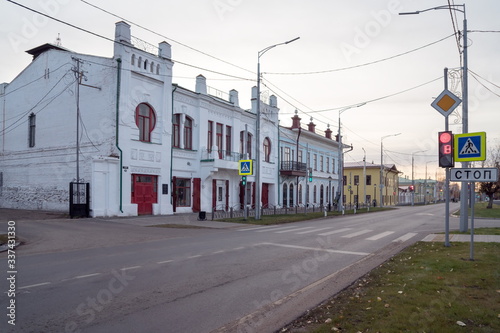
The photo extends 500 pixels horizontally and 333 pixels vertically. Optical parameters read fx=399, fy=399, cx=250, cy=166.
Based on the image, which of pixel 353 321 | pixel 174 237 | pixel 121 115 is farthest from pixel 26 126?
pixel 353 321

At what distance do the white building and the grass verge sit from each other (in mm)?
18056

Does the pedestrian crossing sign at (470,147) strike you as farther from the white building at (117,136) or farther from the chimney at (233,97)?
the chimney at (233,97)

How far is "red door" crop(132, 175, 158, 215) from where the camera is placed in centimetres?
2610

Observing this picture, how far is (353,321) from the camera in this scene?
5102 millimetres

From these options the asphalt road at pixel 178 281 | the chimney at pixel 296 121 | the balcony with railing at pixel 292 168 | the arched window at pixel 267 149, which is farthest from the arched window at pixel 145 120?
the chimney at pixel 296 121

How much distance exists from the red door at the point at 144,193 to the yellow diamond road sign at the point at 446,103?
63.7 feet

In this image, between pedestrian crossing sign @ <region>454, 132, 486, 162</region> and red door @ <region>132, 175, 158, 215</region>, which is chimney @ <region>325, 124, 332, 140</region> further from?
pedestrian crossing sign @ <region>454, 132, 486, 162</region>

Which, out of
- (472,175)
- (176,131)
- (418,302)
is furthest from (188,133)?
(418,302)

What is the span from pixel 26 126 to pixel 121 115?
10347 mm

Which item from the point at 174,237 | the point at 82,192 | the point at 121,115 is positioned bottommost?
the point at 174,237

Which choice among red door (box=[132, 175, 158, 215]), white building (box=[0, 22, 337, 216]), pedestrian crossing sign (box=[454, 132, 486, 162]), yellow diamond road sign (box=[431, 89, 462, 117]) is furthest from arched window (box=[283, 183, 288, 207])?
pedestrian crossing sign (box=[454, 132, 486, 162])

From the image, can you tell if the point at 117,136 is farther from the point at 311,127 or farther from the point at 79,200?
the point at 311,127

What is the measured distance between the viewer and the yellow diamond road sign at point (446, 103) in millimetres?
11695

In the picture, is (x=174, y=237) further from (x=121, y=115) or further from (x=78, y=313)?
(x=121, y=115)
